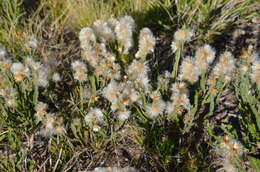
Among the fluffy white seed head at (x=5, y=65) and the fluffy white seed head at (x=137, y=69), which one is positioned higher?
the fluffy white seed head at (x=5, y=65)

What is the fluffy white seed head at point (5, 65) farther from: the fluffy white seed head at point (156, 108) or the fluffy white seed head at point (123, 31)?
the fluffy white seed head at point (156, 108)

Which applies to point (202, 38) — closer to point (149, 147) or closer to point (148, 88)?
point (148, 88)

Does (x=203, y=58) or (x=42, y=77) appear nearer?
(x=203, y=58)

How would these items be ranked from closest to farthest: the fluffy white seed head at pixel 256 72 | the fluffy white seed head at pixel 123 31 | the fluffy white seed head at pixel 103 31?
1. the fluffy white seed head at pixel 256 72
2. the fluffy white seed head at pixel 123 31
3. the fluffy white seed head at pixel 103 31

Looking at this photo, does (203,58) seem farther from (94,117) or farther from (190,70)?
(94,117)

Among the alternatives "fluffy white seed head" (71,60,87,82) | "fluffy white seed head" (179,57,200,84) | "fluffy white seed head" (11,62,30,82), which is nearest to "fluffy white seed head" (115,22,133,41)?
"fluffy white seed head" (71,60,87,82)

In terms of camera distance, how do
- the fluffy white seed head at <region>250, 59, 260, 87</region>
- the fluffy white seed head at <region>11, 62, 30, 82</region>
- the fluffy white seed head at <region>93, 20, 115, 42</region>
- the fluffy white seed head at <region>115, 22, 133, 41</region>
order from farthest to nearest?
1. the fluffy white seed head at <region>93, 20, 115, 42</region>
2. the fluffy white seed head at <region>115, 22, 133, 41</region>
3. the fluffy white seed head at <region>11, 62, 30, 82</region>
4. the fluffy white seed head at <region>250, 59, 260, 87</region>

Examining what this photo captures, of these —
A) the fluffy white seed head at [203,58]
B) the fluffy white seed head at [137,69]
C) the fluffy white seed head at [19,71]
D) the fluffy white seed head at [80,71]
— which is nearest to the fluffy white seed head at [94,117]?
the fluffy white seed head at [80,71]

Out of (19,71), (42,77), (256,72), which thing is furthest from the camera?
(42,77)


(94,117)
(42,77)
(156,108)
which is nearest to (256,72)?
(156,108)

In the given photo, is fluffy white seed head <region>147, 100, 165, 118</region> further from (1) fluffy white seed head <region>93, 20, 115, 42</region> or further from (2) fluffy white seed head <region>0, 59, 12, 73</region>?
(2) fluffy white seed head <region>0, 59, 12, 73</region>

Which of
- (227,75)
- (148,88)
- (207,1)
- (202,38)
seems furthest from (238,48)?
(148,88)
